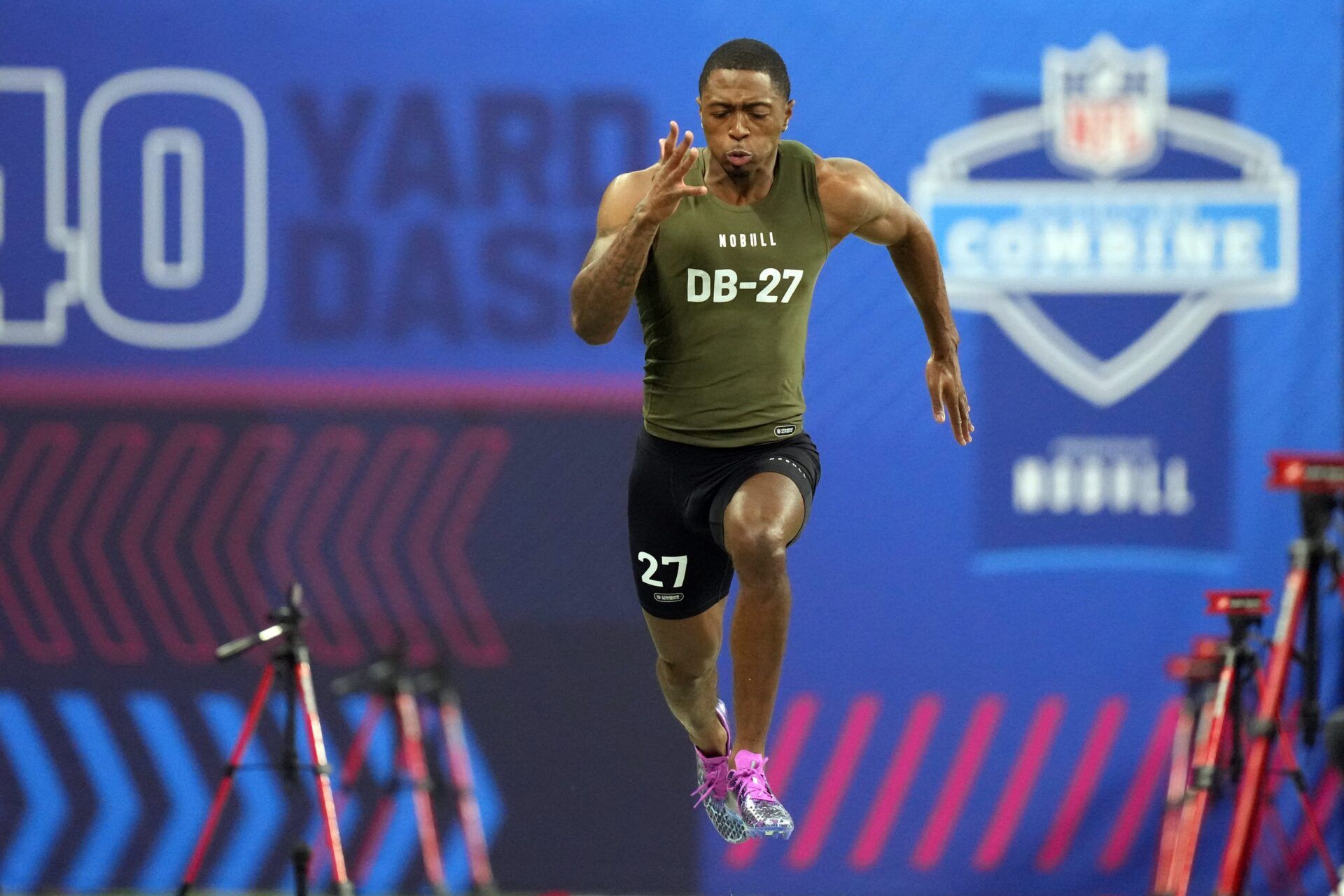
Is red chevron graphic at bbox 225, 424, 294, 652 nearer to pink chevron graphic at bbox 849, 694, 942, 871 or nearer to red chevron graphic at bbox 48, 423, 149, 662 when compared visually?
red chevron graphic at bbox 48, 423, 149, 662

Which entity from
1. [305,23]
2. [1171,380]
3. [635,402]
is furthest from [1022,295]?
[305,23]

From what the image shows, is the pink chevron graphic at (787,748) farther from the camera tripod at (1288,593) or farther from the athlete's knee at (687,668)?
the camera tripod at (1288,593)

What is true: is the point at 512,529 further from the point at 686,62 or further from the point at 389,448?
the point at 686,62

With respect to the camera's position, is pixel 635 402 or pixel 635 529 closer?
pixel 635 529

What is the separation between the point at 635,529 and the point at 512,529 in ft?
10.4

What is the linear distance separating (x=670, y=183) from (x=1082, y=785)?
4.91 metres

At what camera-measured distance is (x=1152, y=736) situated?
7793 millimetres

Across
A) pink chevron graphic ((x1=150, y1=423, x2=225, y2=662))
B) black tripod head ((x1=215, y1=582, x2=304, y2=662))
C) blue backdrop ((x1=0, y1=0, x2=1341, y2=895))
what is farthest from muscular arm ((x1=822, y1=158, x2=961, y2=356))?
pink chevron graphic ((x1=150, y1=423, x2=225, y2=662))

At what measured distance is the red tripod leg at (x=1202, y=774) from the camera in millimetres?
6008

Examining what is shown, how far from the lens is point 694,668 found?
16.0 feet

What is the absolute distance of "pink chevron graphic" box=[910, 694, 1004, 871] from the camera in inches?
308

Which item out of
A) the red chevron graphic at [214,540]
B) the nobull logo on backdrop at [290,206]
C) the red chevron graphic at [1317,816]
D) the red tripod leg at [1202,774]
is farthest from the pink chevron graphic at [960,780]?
the red chevron graphic at [214,540]

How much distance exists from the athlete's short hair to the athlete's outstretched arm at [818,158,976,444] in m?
0.41

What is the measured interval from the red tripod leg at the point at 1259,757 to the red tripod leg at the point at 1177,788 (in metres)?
3.10
